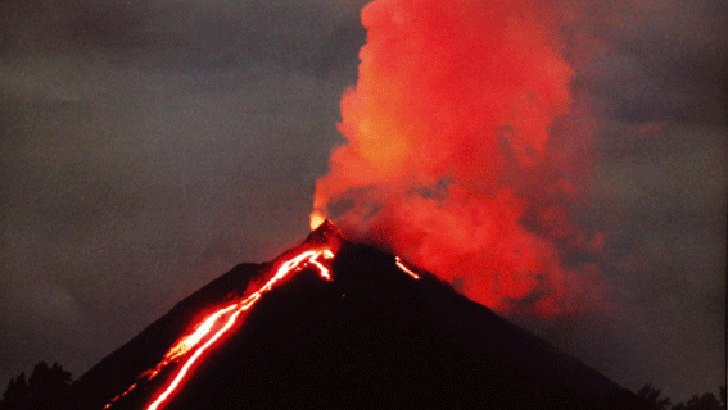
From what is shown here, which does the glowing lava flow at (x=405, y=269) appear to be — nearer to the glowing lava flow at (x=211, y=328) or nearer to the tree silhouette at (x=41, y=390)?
the glowing lava flow at (x=211, y=328)

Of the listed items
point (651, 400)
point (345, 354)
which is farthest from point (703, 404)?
point (345, 354)

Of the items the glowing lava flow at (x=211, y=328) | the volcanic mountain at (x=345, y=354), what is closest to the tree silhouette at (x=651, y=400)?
the volcanic mountain at (x=345, y=354)

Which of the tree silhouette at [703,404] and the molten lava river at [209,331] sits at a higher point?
the molten lava river at [209,331]

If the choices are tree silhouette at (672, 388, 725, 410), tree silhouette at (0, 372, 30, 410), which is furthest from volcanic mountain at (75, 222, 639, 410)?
tree silhouette at (672, 388, 725, 410)

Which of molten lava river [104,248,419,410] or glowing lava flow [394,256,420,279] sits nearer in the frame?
molten lava river [104,248,419,410]

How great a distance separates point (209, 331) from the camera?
23594 mm

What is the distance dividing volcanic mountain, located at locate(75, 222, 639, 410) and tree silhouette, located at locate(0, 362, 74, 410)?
0.65 metres

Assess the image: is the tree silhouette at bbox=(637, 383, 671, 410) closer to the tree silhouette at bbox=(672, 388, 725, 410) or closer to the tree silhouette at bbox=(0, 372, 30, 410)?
the tree silhouette at bbox=(672, 388, 725, 410)

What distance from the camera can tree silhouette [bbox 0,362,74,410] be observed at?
22812mm

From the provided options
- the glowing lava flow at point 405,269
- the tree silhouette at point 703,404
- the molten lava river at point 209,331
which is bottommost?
the tree silhouette at point 703,404

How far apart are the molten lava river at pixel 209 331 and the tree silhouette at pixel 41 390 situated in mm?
3455

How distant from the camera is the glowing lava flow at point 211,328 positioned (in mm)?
20750

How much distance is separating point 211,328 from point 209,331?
0.27 meters

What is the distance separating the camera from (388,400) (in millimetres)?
20344
